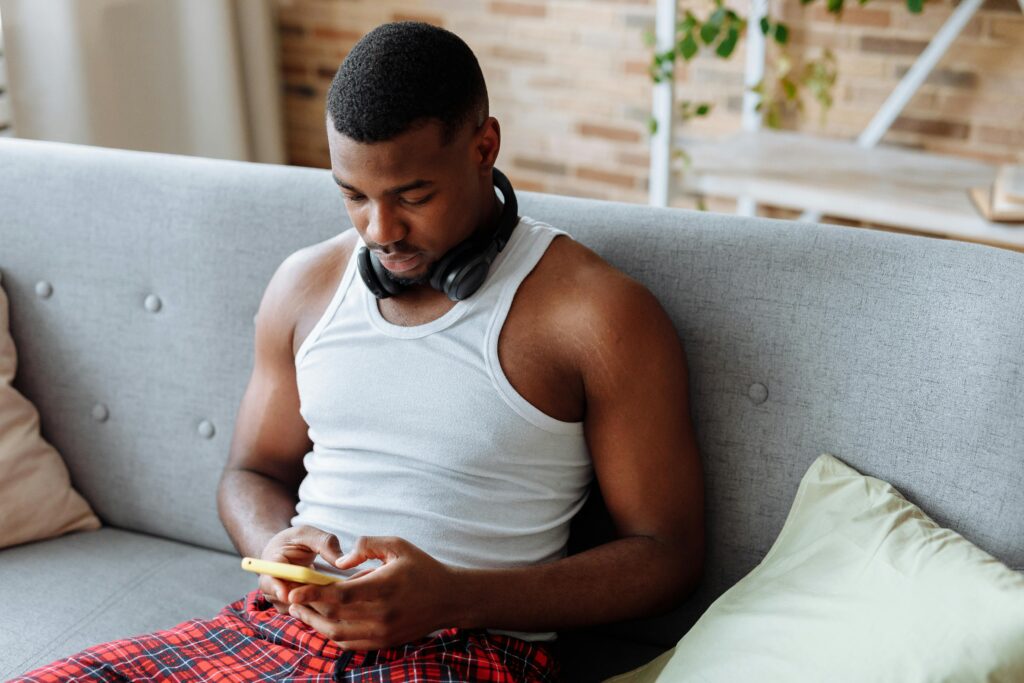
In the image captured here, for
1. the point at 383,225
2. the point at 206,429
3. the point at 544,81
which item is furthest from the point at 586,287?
the point at 544,81

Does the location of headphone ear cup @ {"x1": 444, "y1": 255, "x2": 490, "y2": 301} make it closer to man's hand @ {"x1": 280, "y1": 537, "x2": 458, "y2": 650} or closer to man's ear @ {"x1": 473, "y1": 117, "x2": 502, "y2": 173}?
man's ear @ {"x1": 473, "y1": 117, "x2": 502, "y2": 173}

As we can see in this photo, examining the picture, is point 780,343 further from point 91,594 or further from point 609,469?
point 91,594

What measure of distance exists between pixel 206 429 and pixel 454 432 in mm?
567

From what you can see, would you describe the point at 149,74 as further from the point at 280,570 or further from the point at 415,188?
the point at 280,570

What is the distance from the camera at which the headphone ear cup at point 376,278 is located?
1.36m

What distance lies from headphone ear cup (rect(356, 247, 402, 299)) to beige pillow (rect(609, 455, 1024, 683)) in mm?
534

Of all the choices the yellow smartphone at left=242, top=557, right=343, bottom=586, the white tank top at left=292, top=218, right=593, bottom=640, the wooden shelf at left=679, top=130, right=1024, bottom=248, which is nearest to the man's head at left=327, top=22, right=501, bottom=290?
the white tank top at left=292, top=218, right=593, bottom=640

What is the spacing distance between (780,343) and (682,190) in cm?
122

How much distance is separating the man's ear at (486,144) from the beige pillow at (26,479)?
885 mm

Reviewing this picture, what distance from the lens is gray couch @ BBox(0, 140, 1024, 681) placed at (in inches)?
49.8

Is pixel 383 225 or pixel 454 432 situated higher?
pixel 383 225

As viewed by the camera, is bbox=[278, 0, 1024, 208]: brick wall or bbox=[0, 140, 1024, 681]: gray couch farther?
bbox=[278, 0, 1024, 208]: brick wall

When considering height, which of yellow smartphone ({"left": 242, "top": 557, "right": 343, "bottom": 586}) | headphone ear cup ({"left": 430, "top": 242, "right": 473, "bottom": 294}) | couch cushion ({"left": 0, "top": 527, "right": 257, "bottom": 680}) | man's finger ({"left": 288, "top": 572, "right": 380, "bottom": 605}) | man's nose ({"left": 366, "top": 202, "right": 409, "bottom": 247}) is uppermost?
man's nose ({"left": 366, "top": 202, "right": 409, "bottom": 247})

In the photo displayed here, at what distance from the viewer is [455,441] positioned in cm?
131
